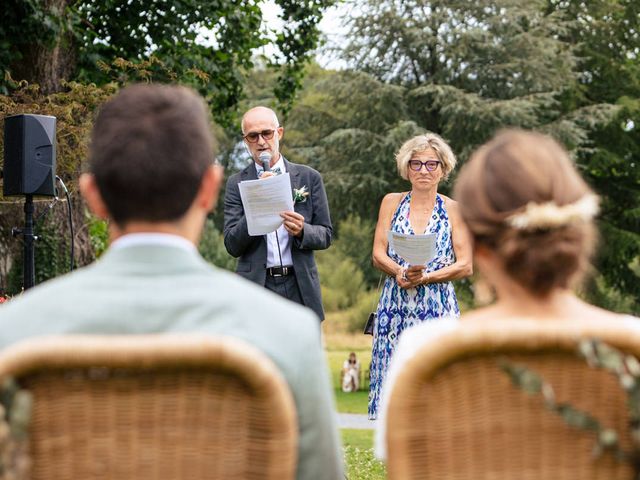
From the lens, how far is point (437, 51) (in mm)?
24609

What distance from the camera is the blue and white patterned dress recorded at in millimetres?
6332

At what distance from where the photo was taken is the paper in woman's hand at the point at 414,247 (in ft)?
19.2

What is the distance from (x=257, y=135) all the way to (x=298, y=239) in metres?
0.65

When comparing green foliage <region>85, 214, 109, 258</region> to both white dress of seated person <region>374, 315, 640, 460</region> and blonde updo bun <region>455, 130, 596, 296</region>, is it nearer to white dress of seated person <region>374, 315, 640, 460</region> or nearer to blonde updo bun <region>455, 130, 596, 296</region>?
white dress of seated person <region>374, 315, 640, 460</region>

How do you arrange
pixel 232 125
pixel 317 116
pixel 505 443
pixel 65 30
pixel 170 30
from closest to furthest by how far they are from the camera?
pixel 505 443 < pixel 65 30 < pixel 170 30 < pixel 232 125 < pixel 317 116

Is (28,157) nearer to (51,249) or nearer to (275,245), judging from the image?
(275,245)

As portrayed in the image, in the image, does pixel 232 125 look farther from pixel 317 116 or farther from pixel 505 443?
pixel 505 443

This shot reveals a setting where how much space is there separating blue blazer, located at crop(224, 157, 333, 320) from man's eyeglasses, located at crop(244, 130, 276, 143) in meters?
0.20

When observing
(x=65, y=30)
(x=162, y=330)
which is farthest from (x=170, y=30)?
(x=162, y=330)

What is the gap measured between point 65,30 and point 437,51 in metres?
13.7

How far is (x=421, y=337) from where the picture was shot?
6.66 feet

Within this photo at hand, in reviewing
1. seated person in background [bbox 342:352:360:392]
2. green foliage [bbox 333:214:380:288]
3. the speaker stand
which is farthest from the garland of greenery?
green foliage [bbox 333:214:380:288]

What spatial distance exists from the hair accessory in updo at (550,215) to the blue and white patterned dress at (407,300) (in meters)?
4.36

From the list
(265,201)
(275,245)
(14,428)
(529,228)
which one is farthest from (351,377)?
(14,428)
